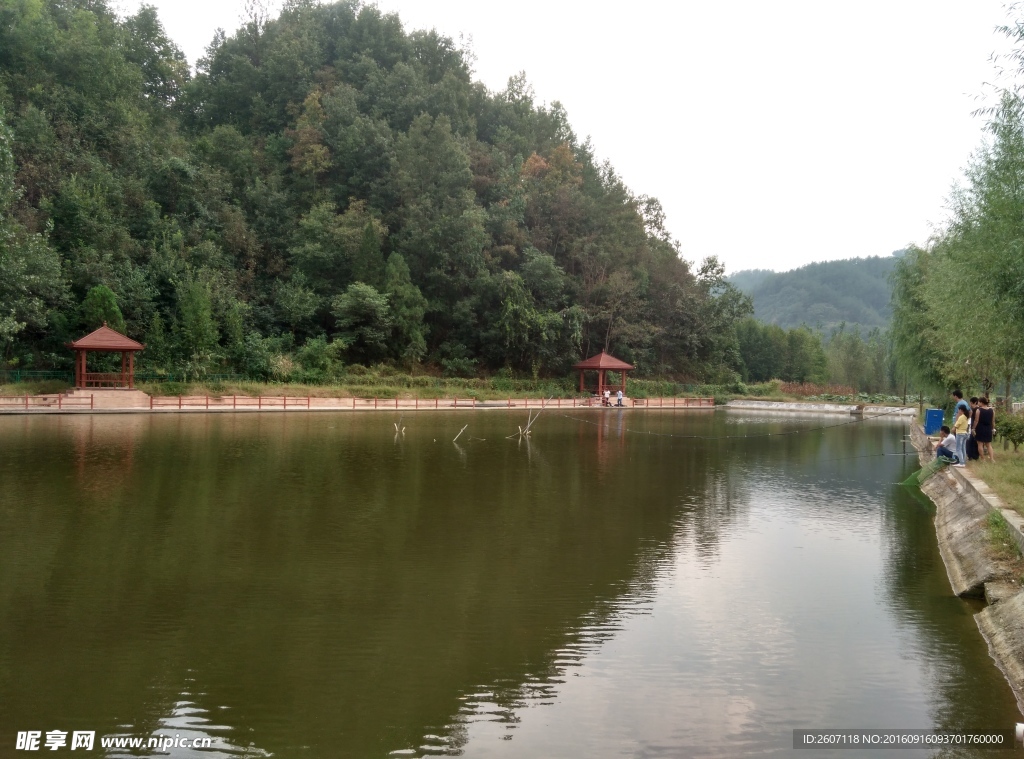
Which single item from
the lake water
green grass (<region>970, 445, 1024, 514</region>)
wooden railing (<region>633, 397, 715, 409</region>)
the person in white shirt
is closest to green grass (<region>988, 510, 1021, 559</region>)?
green grass (<region>970, 445, 1024, 514</region>)

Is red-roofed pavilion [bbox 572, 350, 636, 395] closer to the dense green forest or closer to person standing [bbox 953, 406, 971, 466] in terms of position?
the dense green forest

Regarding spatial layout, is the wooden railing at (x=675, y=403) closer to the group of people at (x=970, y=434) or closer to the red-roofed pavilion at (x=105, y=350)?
the red-roofed pavilion at (x=105, y=350)

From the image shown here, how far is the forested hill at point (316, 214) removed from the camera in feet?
144

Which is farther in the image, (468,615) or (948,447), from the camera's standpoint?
(948,447)

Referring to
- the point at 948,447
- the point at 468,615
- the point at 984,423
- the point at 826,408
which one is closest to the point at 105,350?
the point at 468,615

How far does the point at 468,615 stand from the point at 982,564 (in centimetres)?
643

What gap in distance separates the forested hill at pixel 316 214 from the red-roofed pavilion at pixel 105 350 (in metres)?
2.64

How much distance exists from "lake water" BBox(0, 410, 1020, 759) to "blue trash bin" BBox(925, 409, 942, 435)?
26.1ft

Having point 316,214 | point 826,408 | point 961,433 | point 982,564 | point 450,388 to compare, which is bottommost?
point 982,564

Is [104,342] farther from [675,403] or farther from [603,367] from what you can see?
[675,403]

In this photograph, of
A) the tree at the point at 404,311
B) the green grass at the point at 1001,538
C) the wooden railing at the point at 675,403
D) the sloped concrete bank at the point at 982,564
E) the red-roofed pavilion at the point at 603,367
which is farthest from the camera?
the wooden railing at the point at 675,403

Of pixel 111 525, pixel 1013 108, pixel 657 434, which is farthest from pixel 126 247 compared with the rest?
pixel 1013 108

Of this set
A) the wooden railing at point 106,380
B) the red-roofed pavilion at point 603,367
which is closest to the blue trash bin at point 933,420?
the red-roofed pavilion at point 603,367

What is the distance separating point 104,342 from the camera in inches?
1414
